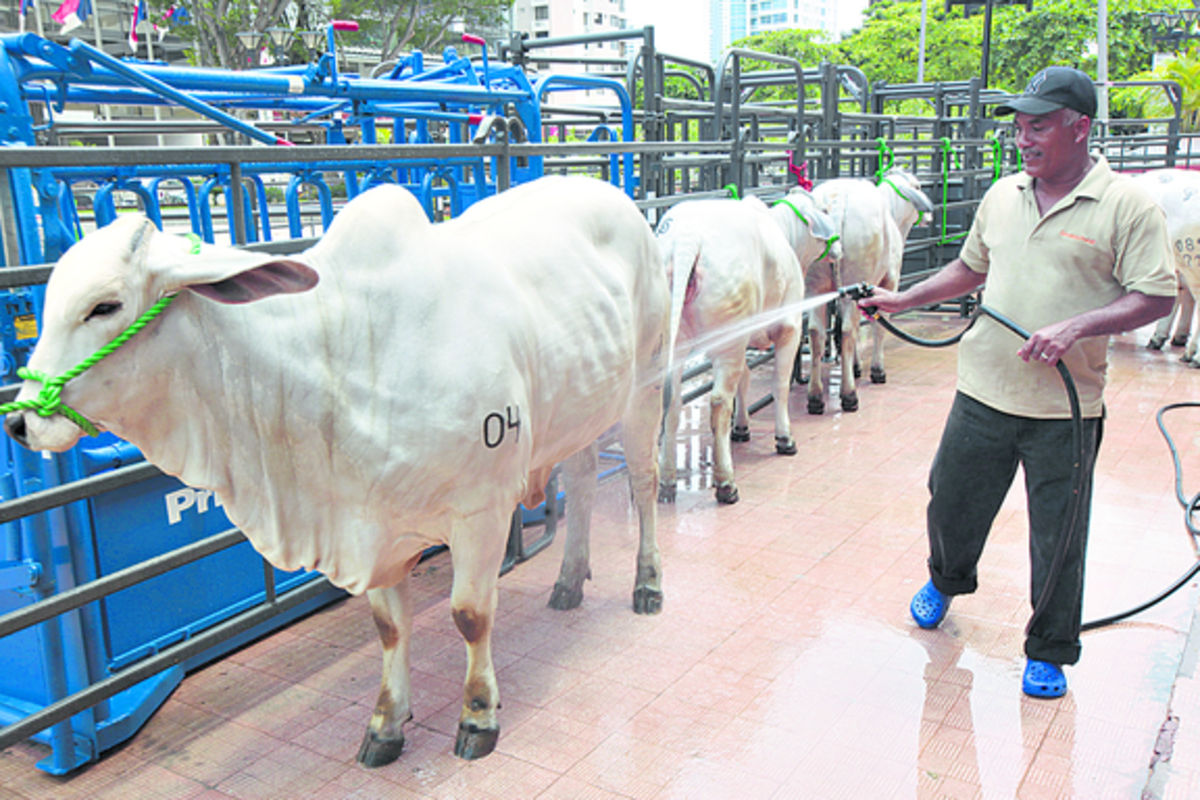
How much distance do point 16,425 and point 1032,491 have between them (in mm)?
3230

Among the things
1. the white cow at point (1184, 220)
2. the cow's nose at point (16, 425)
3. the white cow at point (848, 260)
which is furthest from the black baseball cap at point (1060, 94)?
the white cow at point (1184, 220)

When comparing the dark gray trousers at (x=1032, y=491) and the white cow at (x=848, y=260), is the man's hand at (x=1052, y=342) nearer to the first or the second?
the dark gray trousers at (x=1032, y=491)

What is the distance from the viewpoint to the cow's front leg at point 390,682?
3252 mm

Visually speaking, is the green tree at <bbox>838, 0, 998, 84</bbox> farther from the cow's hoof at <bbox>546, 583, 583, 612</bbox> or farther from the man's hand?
the man's hand

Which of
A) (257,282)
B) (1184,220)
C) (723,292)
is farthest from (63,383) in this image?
(1184,220)

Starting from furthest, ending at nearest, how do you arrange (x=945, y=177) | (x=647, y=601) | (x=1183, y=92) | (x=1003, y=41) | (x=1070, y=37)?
(x=1003, y=41) < (x=1070, y=37) < (x=1183, y=92) < (x=945, y=177) < (x=647, y=601)

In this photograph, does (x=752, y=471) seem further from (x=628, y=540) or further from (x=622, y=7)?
(x=622, y=7)

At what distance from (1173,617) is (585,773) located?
106 inches

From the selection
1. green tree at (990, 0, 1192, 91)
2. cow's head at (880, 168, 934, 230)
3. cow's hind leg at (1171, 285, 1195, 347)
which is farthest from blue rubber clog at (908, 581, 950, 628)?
green tree at (990, 0, 1192, 91)

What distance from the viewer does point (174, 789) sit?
3.17 meters

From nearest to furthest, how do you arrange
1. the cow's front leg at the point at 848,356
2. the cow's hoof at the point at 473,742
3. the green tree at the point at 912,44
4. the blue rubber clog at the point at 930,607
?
the cow's hoof at the point at 473,742 → the blue rubber clog at the point at 930,607 → the cow's front leg at the point at 848,356 → the green tree at the point at 912,44

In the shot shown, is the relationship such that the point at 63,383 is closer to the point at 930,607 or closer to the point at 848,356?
the point at 930,607

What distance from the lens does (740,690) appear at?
3674 mm

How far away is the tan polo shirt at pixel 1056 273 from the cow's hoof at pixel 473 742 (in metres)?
2.15
